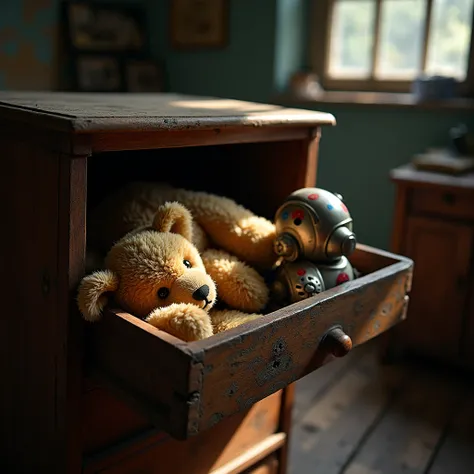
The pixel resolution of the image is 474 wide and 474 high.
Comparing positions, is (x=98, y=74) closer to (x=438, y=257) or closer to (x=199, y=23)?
(x=199, y=23)

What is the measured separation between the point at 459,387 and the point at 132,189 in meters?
1.50

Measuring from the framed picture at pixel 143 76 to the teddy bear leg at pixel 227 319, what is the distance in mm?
2315

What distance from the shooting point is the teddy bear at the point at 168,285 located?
2.86ft

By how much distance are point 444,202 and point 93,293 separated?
1582 mm

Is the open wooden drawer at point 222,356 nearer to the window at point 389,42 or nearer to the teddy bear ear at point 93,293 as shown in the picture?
the teddy bear ear at point 93,293

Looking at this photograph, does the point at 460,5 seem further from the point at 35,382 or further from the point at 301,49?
the point at 35,382

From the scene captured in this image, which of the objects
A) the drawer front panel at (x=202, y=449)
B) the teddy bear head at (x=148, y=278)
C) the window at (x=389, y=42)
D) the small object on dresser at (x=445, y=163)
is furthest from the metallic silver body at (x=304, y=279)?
the window at (x=389, y=42)

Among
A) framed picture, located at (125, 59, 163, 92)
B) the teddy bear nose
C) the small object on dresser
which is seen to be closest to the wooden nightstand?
the teddy bear nose

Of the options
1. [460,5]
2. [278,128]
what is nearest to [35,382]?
[278,128]

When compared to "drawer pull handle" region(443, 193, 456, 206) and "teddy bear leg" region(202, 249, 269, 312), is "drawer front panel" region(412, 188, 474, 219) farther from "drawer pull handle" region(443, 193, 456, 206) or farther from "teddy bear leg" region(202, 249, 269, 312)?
"teddy bear leg" region(202, 249, 269, 312)

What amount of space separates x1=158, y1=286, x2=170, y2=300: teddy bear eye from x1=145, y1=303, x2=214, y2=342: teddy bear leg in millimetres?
50

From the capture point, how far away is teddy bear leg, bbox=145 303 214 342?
33.5 inches

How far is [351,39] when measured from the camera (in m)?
2.86

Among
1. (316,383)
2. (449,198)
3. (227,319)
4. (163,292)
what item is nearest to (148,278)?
(163,292)
